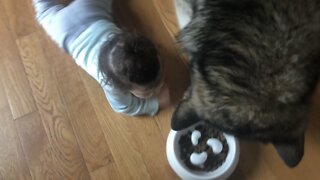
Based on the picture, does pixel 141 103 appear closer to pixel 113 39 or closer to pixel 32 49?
pixel 113 39

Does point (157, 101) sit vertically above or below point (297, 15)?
below

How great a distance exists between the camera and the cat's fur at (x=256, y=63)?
78cm

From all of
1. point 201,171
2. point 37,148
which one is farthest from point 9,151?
point 201,171

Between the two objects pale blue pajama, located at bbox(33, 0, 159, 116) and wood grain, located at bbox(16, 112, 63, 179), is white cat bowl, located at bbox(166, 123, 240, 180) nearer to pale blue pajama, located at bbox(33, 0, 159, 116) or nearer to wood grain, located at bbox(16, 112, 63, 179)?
pale blue pajama, located at bbox(33, 0, 159, 116)

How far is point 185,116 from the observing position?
0.97 metres

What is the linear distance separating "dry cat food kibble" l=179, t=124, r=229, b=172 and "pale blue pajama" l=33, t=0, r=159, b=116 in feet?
0.56

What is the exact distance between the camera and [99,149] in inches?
52.9

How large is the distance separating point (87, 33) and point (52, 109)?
29cm

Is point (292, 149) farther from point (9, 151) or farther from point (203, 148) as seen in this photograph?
point (9, 151)

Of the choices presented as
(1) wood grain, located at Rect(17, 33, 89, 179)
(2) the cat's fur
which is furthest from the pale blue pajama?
(2) the cat's fur

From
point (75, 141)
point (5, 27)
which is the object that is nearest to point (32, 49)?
point (5, 27)

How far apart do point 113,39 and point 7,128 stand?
48cm

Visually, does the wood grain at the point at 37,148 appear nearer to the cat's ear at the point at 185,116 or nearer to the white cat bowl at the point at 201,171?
the white cat bowl at the point at 201,171

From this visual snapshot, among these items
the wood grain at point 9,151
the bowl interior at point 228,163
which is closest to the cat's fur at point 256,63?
the bowl interior at point 228,163
